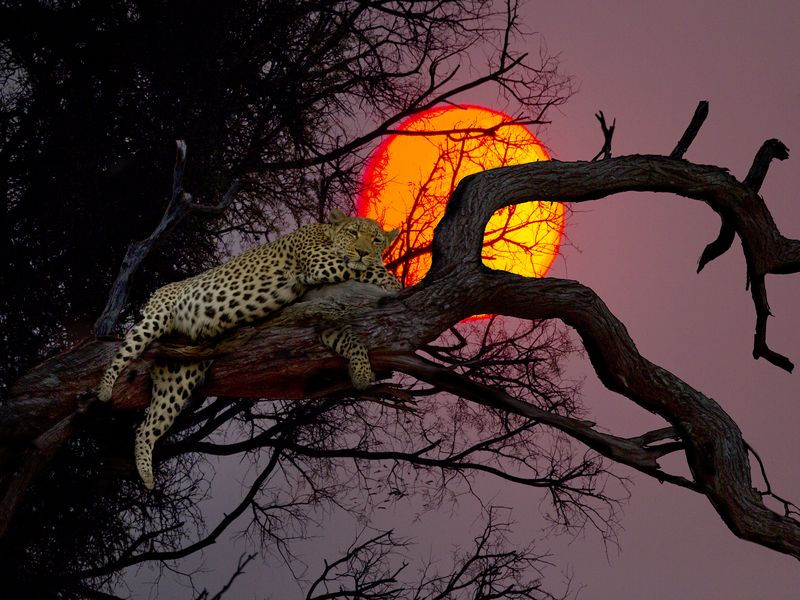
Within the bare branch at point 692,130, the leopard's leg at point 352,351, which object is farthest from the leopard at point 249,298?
the bare branch at point 692,130

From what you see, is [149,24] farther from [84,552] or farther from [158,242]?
[84,552]

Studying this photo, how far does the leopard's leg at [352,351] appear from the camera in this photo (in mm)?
5766

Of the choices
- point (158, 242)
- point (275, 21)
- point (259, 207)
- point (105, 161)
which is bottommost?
point (158, 242)

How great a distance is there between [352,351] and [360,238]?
624 millimetres

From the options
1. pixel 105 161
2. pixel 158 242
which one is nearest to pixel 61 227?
pixel 105 161

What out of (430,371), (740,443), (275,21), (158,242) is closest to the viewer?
(430,371)

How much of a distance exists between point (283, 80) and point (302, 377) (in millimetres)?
4474

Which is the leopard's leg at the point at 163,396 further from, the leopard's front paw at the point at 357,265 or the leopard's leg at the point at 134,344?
the leopard's front paw at the point at 357,265

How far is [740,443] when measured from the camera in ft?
20.9

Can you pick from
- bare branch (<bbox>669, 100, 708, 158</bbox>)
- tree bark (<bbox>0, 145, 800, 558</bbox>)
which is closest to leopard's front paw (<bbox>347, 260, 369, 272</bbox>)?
tree bark (<bbox>0, 145, 800, 558</bbox>)

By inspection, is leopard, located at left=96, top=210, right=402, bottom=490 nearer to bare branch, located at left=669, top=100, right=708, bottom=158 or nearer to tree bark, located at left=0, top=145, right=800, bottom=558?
tree bark, located at left=0, top=145, right=800, bottom=558

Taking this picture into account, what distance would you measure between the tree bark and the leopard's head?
0.23 meters

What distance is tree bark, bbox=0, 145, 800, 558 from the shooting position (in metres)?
5.94

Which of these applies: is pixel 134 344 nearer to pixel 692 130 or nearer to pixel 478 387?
pixel 478 387
